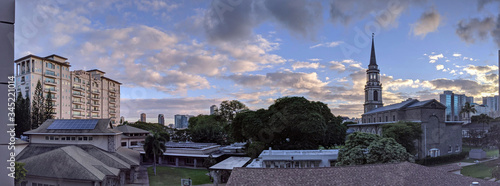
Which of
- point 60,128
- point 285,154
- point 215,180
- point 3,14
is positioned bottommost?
point 215,180

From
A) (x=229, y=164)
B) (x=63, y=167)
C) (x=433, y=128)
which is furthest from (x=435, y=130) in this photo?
(x=63, y=167)

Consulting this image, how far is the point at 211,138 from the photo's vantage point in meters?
31.4

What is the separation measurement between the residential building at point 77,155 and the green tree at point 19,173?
1.68 feet

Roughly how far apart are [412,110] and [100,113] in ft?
91.8

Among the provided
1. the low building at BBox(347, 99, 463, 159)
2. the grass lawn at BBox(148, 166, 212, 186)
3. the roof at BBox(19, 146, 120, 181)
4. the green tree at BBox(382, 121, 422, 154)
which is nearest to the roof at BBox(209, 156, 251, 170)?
the grass lawn at BBox(148, 166, 212, 186)

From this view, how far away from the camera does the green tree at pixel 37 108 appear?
13.2 metres

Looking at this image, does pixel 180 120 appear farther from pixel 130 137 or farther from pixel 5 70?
pixel 5 70

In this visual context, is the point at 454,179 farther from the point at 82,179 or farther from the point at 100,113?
the point at 100,113

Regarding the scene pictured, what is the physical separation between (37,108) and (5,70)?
1101 cm

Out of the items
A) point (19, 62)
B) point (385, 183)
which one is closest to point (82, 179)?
point (19, 62)

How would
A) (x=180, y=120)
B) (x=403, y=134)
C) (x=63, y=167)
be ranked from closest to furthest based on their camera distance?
(x=63, y=167) < (x=403, y=134) < (x=180, y=120)

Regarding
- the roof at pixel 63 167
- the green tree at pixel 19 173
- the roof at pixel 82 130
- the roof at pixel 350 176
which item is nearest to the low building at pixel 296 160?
the roof at pixel 350 176

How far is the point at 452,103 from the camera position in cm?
2703

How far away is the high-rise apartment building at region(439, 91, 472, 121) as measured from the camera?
980 inches
